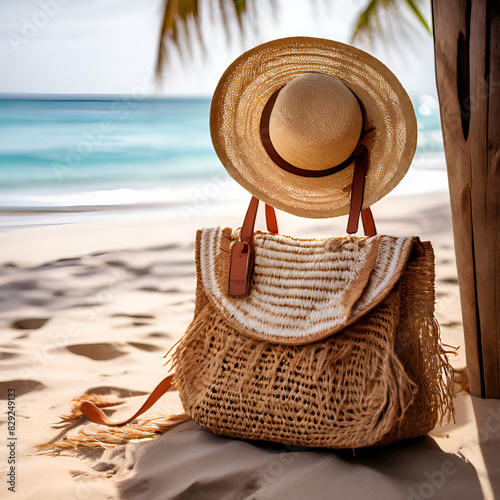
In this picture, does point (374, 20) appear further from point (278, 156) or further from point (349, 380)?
point (349, 380)

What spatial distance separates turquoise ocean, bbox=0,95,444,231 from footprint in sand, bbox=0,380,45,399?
3.09m

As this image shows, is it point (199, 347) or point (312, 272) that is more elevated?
point (312, 272)

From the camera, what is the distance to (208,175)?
8.37 metres

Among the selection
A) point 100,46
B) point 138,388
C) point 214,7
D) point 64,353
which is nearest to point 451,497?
point 138,388

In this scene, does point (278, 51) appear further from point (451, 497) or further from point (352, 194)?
point (451, 497)

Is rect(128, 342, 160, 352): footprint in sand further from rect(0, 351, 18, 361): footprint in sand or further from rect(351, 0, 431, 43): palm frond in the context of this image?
rect(351, 0, 431, 43): palm frond

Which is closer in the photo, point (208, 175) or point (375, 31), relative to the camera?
point (375, 31)

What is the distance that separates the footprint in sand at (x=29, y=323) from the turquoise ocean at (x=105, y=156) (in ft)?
8.02

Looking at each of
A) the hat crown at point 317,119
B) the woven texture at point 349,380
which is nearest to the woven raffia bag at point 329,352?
the woven texture at point 349,380

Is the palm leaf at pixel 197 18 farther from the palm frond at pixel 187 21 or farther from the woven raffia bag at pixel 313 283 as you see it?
the woven raffia bag at pixel 313 283

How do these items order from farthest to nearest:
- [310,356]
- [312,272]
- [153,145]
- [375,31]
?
[153,145], [375,31], [312,272], [310,356]

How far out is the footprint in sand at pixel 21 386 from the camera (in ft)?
5.95

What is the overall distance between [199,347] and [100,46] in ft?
42.0

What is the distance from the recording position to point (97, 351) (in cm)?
217
